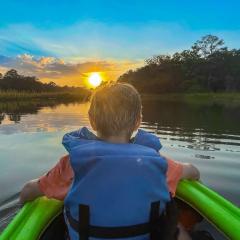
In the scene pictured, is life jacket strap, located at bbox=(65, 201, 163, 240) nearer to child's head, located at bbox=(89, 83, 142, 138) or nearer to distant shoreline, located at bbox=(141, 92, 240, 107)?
child's head, located at bbox=(89, 83, 142, 138)

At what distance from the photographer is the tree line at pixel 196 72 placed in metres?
75.9

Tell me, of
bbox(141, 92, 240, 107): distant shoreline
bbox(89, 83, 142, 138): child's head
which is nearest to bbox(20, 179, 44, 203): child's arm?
bbox(89, 83, 142, 138): child's head

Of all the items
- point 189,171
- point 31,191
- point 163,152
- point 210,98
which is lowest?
point 210,98

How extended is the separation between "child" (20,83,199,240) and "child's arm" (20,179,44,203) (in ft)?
1.56

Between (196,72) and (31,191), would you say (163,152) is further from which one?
(196,72)

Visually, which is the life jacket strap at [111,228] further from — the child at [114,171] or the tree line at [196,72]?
the tree line at [196,72]

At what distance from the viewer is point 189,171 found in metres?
3.09

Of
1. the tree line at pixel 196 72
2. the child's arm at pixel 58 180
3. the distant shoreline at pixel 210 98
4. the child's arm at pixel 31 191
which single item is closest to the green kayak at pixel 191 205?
the child's arm at pixel 31 191

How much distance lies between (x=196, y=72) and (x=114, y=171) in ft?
260

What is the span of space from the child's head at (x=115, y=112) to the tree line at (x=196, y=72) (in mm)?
74180

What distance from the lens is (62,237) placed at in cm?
329

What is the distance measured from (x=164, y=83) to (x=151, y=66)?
1108 centimetres

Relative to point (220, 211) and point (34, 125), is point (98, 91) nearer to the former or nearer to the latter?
point (220, 211)

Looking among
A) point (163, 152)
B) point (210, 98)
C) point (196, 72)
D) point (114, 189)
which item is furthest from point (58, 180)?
point (196, 72)
